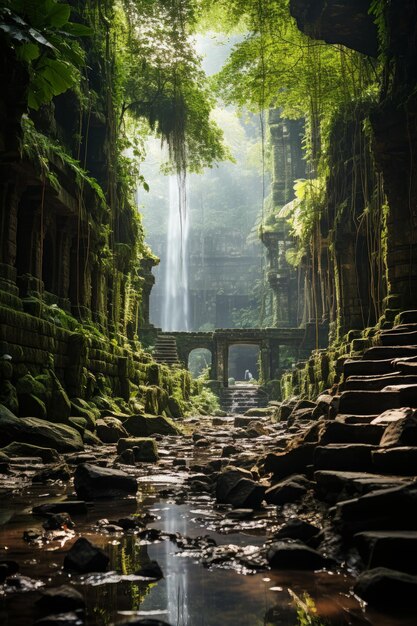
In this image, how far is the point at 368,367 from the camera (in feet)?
26.1

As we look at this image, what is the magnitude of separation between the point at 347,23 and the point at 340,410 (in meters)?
9.22

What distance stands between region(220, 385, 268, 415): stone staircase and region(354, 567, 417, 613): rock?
30.6 m

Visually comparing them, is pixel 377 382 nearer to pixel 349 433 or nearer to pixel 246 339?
pixel 349 433

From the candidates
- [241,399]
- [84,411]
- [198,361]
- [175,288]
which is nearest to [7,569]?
[84,411]

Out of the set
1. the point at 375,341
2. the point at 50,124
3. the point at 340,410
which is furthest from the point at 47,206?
the point at 340,410

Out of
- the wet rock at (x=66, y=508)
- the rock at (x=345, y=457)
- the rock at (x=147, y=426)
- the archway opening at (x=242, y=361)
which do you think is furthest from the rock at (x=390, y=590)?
the archway opening at (x=242, y=361)

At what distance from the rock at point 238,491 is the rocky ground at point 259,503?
0.01 meters

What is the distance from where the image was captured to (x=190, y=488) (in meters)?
5.23

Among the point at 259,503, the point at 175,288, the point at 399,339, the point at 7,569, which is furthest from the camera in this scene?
the point at 175,288

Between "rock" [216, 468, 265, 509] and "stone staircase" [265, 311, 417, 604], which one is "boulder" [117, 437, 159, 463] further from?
"rock" [216, 468, 265, 509]

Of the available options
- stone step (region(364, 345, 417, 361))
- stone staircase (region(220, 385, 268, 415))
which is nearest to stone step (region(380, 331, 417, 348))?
stone step (region(364, 345, 417, 361))

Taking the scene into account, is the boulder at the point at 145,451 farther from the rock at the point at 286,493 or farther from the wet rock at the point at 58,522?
the wet rock at the point at 58,522

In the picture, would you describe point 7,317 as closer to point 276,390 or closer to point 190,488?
point 190,488

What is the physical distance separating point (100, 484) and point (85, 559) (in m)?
2.15
